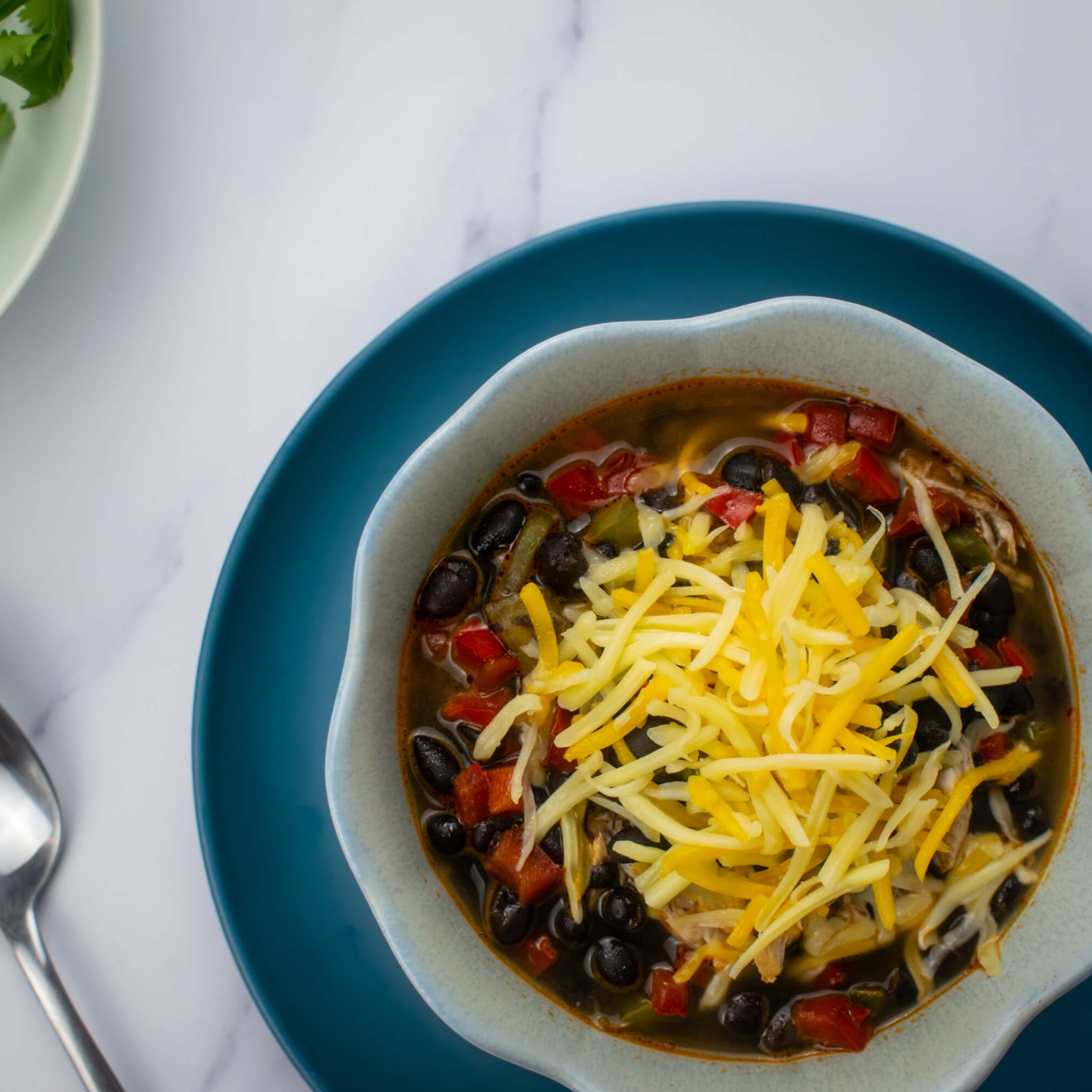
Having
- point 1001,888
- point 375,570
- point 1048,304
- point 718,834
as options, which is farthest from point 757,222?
point 1001,888

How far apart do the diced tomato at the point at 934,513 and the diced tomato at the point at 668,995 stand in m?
0.90

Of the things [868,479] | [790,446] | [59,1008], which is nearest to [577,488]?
[790,446]

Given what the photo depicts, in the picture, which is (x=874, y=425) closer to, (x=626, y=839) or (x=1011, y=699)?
(x=1011, y=699)

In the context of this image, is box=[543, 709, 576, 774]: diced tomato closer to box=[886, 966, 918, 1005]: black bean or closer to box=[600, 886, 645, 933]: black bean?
box=[600, 886, 645, 933]: black bean

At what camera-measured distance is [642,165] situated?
202cm

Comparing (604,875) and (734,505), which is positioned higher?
(734,505)

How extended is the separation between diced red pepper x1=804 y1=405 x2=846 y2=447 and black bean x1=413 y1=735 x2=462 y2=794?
0.88 metres

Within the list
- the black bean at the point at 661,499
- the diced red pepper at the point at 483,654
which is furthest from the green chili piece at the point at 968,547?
the diced red pepper at the point at 483,654

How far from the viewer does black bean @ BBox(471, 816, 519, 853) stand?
1.73 meters

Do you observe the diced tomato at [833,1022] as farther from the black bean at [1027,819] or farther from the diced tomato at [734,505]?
the diced tomato at [734,505]

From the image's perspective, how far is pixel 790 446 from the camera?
5.99 feet

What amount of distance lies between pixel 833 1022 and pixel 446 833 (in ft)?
2.54

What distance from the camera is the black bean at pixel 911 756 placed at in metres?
1.68

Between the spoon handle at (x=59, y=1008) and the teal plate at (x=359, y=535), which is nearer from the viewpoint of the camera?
the teal plate at (x=359, y=535)
